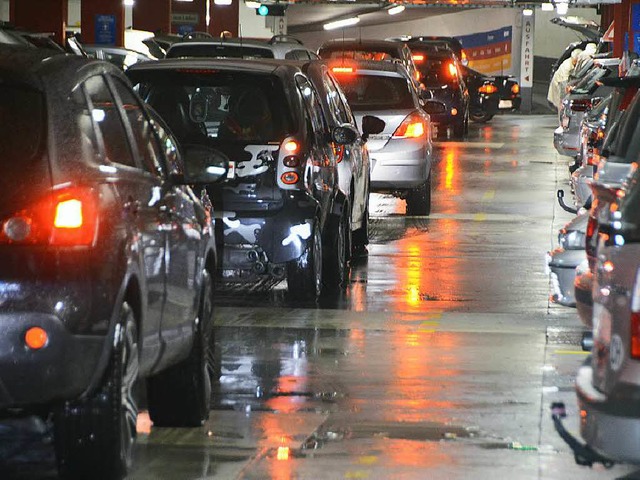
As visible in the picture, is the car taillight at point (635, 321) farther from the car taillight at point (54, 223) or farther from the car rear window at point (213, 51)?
the car rear window at point (213, 51)

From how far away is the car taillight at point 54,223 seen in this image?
5906mm

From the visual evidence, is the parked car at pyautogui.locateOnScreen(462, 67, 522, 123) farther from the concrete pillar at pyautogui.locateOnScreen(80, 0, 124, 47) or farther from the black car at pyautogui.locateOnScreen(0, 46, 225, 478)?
the black car at pyautogui.locateOnScreen(0, 46, 225, 478)

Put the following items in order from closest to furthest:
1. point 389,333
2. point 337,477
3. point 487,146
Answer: point 337,477, point 389,333, point 487,146

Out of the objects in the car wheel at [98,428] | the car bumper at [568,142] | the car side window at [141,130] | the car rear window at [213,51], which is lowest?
the car bumper at [568,142]

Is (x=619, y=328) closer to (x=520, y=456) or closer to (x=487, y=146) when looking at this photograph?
(x=520, y=456)

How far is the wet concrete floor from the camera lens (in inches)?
281

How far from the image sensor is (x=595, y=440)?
212 inches

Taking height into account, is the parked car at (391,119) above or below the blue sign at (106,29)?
below

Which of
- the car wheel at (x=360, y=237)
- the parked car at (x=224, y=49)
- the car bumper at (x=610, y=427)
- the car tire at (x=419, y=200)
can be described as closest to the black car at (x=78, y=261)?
the car bumper at (x=610, y=427)

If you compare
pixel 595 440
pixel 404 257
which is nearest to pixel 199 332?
pixel 595 440

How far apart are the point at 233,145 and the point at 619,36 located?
27.1 m

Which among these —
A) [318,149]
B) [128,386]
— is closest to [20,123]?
[128,386]

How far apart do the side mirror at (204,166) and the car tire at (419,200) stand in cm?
1104

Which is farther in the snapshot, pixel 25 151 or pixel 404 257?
pixel 404 257
